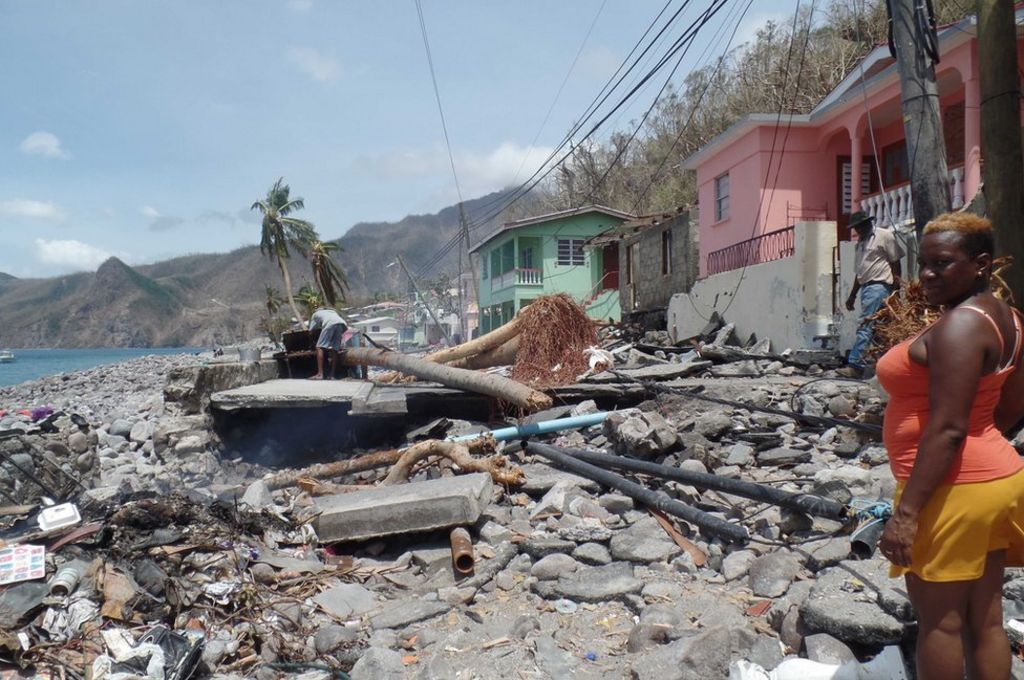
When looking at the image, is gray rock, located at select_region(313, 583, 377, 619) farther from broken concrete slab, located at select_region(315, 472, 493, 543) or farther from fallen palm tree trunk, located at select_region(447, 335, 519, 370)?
fallen palm tree trunk, located at select_region(447, 335, 519, 370)

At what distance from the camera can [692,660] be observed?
2.88 metres

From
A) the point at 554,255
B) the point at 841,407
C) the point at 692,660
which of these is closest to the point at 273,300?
the point at 554,255

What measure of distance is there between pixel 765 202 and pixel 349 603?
13.9m

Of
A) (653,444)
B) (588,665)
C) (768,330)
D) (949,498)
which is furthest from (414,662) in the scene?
(768,330)

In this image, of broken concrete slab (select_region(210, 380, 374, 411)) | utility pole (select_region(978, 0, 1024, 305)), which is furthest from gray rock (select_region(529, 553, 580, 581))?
broken concrete slab (select_region(210, 380, 374, 411))

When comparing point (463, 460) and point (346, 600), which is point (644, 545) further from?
point (463, 460)

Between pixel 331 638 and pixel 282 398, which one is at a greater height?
pixel 282 398

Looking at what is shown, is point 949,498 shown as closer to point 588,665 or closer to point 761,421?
point 588,665

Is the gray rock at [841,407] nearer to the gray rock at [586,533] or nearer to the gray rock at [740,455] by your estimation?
the gray rock at [740,455]

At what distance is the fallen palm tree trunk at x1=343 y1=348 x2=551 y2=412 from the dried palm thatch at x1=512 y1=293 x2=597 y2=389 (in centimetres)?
89

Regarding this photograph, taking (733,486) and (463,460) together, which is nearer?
(733,486)

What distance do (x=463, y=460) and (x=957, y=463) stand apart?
4576 millimetres

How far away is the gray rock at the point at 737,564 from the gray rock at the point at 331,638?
2034mm

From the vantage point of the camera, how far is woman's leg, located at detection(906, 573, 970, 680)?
1954 millimetres
